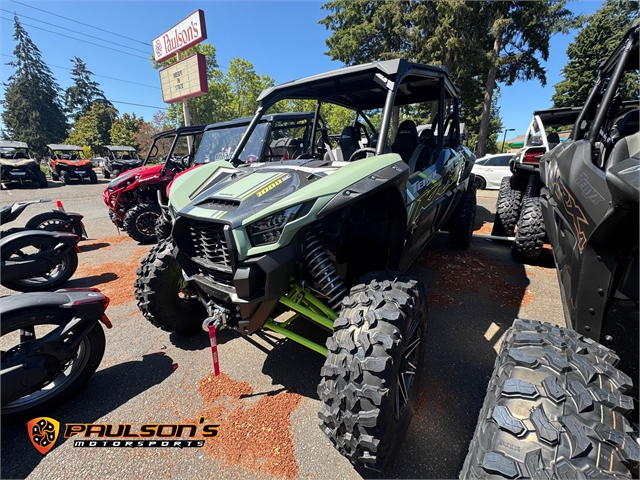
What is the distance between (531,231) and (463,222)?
1038mm

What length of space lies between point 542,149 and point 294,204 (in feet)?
15.7

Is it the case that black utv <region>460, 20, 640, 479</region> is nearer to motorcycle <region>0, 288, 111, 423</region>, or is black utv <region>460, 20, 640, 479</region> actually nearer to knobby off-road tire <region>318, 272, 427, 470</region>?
knobby off-road tire <region>318, 272, 427, 470</region>

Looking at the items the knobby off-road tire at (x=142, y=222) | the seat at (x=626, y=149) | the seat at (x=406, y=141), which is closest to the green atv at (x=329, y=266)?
the seat at (x=406, y=141)

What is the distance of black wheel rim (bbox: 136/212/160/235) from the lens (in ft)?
21.9

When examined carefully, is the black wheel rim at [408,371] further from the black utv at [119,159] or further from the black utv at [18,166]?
the black utv at [119,159]

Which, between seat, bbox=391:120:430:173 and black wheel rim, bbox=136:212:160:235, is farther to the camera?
black wheel rim, bbox=136:212:160:235

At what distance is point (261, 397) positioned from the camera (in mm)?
2316

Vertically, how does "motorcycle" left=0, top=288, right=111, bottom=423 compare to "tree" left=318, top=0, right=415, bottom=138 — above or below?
below

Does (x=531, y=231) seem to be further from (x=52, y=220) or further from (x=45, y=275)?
(x=52, y=220)

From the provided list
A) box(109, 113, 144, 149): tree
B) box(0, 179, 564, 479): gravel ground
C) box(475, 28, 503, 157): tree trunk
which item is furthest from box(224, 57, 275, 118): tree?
box(0, 179, 564, 479): gravel ground

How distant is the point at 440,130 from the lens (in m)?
3.45

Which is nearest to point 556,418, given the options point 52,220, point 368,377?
point 368,377

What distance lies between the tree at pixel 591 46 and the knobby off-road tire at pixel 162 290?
35.0 metres

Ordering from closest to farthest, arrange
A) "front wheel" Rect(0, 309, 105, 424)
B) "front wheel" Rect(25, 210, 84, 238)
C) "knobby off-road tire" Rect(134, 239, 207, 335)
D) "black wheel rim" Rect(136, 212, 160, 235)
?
"front wheel" Rect(0, 309, 105, 424) → "knobby off-road tire" Rect(134, 239, 207, 335) → "front wheel" Rect(25, 210, 84, 238) → "black wheel rim" Rect(136, 212, 160, 235)
